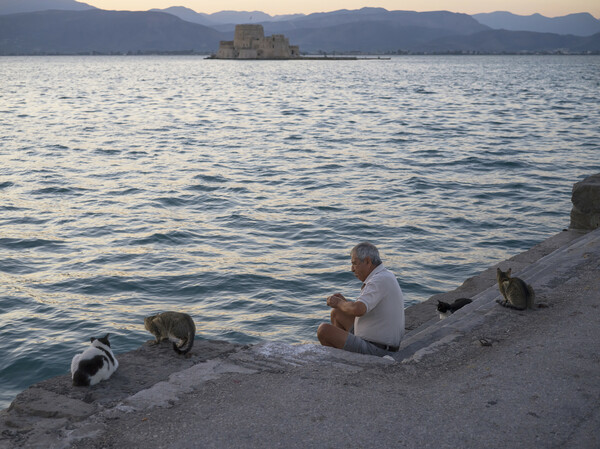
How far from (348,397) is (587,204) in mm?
8090

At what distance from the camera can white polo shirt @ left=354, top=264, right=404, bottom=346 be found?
6.23 m

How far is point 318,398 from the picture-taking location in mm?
4855

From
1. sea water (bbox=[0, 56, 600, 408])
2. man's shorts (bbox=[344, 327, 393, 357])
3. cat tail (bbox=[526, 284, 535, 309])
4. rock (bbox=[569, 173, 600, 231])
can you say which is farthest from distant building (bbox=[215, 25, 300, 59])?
man's shorts (bbox=[344, 327, 393, 357])

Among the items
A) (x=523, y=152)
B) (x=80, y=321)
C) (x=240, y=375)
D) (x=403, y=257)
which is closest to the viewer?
(x=240, y=375)

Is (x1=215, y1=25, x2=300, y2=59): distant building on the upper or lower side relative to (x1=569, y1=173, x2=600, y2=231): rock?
upper

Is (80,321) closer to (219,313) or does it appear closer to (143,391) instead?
(219,313)

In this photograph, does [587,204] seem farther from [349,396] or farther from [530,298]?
[349,396]

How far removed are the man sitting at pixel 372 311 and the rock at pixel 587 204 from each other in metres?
6.30

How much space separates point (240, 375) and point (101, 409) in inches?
44.3

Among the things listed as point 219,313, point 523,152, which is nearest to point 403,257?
point 219,313

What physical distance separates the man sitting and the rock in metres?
6.30

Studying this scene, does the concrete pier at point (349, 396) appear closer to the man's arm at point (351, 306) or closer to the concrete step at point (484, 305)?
the concrete step at point (484, 305)

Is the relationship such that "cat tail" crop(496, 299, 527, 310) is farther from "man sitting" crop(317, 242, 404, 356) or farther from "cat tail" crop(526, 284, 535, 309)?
"man sitting" crop(317, 242, 404, 356)

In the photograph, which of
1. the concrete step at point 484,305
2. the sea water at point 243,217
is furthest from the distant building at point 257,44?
the concrete step at point 484,305
